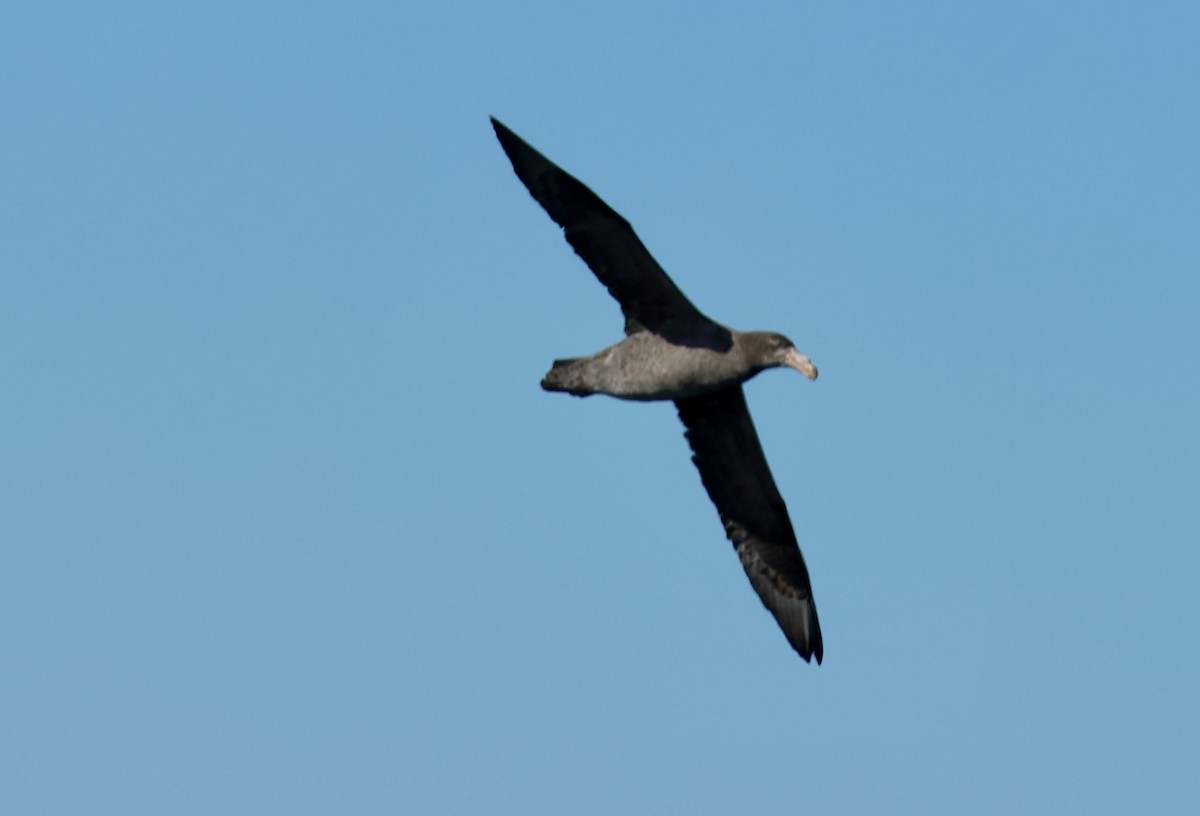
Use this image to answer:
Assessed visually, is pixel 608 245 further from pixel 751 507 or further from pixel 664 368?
pixel 751 507

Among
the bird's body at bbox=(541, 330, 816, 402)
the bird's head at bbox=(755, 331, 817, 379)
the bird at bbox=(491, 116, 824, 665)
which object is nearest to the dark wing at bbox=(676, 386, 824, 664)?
the bird at bbox=(491, 116, 824, 665)

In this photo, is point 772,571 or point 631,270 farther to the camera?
point 772,571

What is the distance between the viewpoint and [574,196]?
21125 mm

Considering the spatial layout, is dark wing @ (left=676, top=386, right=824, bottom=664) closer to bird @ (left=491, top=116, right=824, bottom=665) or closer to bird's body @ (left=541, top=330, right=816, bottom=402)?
bird @ (left=491, top=116, right=824, bottom=665)

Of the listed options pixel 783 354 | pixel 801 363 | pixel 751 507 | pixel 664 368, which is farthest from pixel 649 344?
pixel 751 507

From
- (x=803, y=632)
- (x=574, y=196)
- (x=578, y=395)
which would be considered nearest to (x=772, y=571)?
(x=803, y=632)

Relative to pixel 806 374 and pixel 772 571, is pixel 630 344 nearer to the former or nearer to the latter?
pixel 806 374

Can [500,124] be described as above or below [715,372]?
above

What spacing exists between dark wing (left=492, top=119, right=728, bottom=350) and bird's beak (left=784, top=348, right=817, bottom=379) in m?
0.93

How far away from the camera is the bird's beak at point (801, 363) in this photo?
21.1 meters

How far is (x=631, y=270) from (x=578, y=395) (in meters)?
1.64

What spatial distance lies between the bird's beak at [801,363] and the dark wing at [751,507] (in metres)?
1.43

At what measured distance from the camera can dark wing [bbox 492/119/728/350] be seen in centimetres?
2111

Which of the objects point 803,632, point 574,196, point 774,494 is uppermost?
point 574,196
